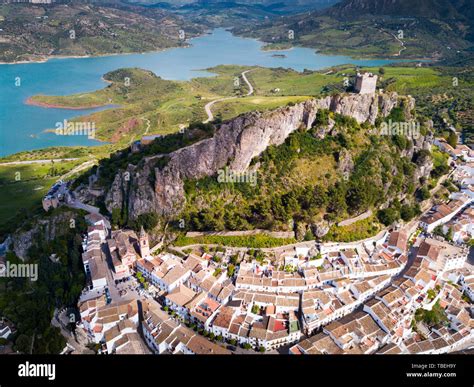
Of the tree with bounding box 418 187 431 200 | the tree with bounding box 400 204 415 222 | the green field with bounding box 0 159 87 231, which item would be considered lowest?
the green field with bounding box 0 159 87 231

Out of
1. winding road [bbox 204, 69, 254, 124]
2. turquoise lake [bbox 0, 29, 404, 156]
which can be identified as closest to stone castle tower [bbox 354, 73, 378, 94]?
winding road [bbox 204, 69, 254, 124]

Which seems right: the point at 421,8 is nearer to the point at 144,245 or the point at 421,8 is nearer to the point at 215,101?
the point at 215,101

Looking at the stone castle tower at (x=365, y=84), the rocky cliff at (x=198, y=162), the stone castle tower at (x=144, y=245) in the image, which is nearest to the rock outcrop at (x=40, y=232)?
the rocky cliff at (x=198, y=162)

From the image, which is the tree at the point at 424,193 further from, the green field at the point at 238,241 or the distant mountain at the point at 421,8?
the distant mountain at the point at 421,8

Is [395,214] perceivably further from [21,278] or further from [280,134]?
[21,278]

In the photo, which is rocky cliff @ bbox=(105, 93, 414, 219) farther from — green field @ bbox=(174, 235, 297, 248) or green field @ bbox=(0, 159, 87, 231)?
green field @ bbox=(0, 159, 87, 231)

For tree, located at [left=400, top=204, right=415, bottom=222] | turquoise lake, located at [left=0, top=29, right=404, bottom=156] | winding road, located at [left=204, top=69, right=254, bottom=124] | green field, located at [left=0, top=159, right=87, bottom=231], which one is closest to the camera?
tree, located at [left=400, top=204, right=415, bottom=222]
